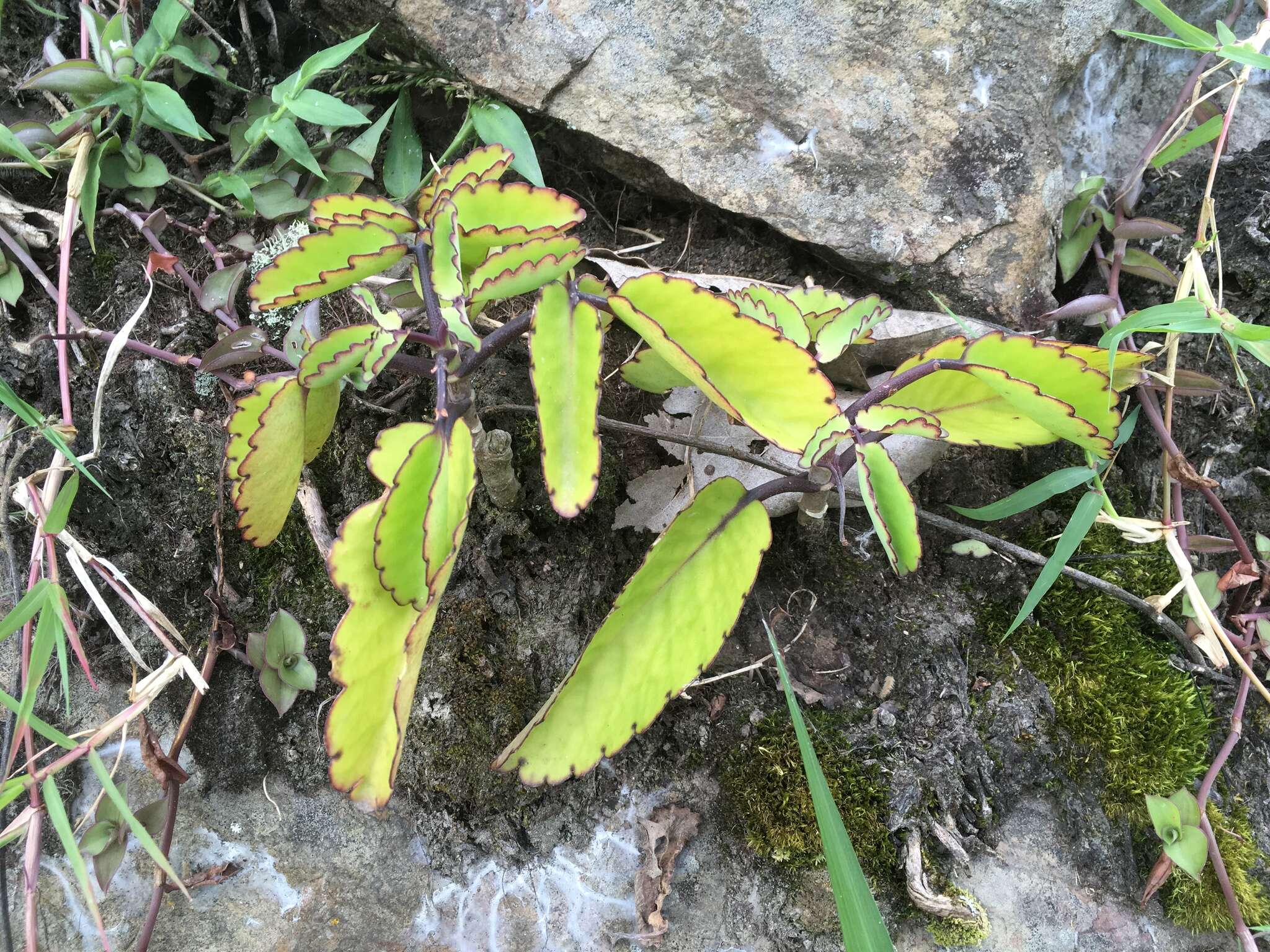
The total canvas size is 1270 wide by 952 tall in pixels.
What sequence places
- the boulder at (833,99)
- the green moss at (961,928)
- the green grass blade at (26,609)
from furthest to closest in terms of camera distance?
the boulder at (833,99), the green moss at (961,928), the green grass blade at (26,609)

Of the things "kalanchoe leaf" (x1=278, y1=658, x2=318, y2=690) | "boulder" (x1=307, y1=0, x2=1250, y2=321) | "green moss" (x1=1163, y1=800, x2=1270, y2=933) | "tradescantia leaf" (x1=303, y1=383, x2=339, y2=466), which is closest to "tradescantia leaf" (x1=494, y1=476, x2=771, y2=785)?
"kalanchoe leaf" (x1=278, y1=658, x2=318, y2=690)

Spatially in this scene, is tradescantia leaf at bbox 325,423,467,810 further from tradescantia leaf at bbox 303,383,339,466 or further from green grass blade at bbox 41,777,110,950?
green grass blade at bbox 41,777,110,950

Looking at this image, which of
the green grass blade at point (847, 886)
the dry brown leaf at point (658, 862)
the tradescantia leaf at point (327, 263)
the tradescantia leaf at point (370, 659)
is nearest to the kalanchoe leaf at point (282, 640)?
the tradescantia leaf at point (370, 659)

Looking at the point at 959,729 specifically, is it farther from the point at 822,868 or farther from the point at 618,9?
the point at 618,9

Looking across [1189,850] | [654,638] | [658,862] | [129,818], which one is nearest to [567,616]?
[654,638]

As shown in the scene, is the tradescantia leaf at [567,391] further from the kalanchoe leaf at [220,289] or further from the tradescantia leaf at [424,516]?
the kalanchoe leaf at [220,289]

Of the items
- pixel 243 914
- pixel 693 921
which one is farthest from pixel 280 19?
pixel 693 921
